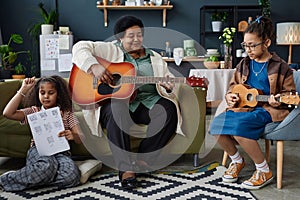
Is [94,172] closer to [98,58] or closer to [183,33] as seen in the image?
[98,58]

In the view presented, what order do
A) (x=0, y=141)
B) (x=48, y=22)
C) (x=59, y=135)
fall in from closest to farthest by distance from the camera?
(x=59, y=135)
(x=0, y=141)
(x=48, y=22)

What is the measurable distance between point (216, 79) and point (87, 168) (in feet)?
6.64

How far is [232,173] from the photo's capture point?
2082mm

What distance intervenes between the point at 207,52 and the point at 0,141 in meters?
3.10

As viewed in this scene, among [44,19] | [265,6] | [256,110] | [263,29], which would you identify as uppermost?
[265,6]

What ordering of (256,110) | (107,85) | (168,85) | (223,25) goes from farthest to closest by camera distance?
1. (223,25)
2. (168,85)
3. (107,85)
4. (256,110)

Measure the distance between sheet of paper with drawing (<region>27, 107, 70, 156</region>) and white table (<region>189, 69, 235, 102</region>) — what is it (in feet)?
6.33

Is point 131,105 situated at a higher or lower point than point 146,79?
lower

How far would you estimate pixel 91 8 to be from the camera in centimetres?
485

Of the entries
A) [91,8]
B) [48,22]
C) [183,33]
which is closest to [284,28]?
[183,33]

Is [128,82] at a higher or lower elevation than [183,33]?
lower

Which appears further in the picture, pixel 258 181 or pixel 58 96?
pixel 58 96

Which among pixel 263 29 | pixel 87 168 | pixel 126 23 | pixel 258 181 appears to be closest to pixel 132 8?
pixel 126 23

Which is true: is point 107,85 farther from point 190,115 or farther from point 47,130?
point 190,115
